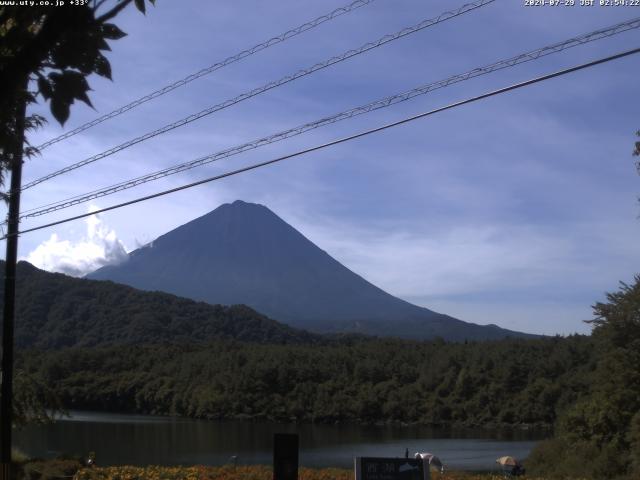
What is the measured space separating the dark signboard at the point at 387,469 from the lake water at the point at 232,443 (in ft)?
62.0

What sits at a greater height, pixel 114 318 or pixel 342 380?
pixel 114 318

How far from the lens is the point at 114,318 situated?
13150 centimetres

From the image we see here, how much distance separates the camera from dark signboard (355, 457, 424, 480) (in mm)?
8508

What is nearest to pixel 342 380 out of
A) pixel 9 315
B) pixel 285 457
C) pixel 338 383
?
pixel 338 383

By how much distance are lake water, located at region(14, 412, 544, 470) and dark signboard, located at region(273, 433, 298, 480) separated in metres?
19.2

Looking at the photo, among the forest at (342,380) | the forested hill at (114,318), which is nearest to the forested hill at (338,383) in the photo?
the forest at (342,380)

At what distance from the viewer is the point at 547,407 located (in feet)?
220

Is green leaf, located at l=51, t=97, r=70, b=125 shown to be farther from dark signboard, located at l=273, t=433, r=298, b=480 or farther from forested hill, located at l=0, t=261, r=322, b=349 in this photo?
forested hill, located at l=0, t=261, r=322, b=349

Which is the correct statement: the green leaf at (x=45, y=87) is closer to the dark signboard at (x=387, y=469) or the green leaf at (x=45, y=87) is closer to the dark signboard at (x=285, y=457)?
the dark signboard at (x=285, y=457)

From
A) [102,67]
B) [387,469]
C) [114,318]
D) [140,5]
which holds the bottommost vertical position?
[387,469]

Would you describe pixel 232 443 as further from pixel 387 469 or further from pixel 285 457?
pixel 285 457

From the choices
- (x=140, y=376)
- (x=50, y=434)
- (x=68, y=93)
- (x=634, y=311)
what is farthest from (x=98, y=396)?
(x=68, y=93)

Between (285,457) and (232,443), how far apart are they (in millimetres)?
39385

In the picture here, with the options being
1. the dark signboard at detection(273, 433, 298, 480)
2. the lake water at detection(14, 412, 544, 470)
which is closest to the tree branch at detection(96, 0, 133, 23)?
the dark signboard at detection(273, 433, 298, 480)
